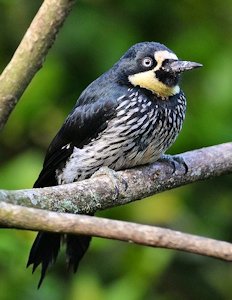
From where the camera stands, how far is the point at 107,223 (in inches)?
84.4

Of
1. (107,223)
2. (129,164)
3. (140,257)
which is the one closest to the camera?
(107,223)

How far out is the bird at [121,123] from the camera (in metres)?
3.94

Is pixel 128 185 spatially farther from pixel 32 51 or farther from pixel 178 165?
pixel 32 51

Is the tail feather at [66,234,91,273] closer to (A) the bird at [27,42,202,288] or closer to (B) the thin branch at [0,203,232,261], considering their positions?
(A) the bird at [27,42,202,288]

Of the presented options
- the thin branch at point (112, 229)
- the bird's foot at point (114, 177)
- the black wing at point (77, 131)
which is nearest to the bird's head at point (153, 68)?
the black wing at point (77, 131)

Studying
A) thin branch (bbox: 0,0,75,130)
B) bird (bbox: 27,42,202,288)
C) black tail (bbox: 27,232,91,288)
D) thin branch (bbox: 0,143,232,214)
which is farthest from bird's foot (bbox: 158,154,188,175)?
thin branch (bbox: 0,0,75,130)

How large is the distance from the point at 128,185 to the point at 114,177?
0.07m

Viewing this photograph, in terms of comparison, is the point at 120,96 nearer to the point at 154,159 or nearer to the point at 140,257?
the point at 154,159

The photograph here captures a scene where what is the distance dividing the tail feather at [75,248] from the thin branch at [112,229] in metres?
2.00

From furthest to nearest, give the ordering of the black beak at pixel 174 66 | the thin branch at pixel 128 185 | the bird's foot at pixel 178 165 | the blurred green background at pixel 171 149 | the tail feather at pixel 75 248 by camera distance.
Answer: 1. the blurred green background at pixel 171 149
2. the tail feather at pixel 75 248
3. the black beak at pixel 174 66
4. the bird's foot at pixel 178 165
5. the thin branch at pixel 128 185

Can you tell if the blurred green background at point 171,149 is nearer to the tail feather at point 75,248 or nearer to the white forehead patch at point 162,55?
the tail feather at point 75,248

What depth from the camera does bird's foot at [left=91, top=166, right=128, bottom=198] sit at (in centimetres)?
339

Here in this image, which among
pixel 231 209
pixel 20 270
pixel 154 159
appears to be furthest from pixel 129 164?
pixel 231 209

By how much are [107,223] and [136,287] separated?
2.40 meters
